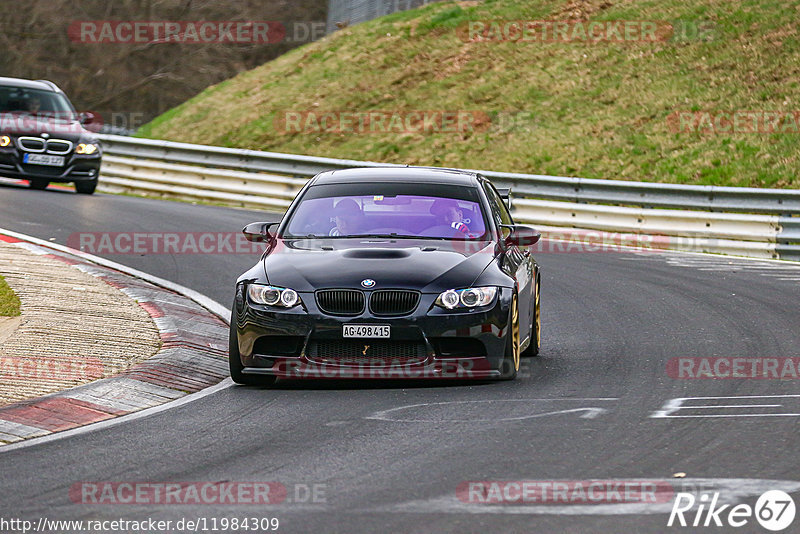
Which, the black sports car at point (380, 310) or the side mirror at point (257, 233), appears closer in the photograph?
the black sports car at point (380, 310)

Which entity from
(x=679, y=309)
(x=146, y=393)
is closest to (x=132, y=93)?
(x=679, y=309)

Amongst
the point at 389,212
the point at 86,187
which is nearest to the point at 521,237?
the point at 389,212

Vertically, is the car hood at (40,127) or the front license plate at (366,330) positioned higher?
the car hood at (40,127)

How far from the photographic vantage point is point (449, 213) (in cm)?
1043

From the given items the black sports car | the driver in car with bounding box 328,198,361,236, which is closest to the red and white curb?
the black sports car

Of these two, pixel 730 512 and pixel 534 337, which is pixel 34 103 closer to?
pixel 534 337

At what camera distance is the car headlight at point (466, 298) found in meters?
9.07

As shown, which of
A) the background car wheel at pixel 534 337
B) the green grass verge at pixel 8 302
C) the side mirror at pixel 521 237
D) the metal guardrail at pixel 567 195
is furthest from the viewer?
the metal guardrail at pixel 567 195

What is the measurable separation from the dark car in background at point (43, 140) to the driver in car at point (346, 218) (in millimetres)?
14199

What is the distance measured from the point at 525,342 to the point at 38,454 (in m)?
4.28

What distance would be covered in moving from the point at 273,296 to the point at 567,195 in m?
13.3

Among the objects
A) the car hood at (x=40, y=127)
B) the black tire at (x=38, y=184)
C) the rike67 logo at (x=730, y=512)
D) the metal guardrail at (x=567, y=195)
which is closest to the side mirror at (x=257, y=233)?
the rike67 logo at (x=730, y=512)

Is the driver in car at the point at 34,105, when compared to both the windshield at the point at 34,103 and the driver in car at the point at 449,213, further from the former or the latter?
the driver in car at the point at 449,213

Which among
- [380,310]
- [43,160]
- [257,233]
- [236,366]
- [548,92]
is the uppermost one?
[548,92]
